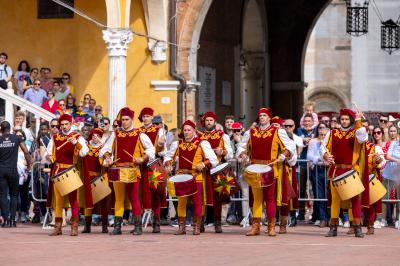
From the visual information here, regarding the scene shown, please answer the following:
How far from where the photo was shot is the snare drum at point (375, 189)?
20.5 meters

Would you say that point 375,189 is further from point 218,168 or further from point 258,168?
point 218,168

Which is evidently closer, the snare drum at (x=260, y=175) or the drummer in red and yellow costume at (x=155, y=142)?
the snare drum at (x=260, y=175)

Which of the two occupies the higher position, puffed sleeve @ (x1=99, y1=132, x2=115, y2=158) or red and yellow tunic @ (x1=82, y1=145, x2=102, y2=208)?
puffed sleeve @ (x1=99, y1=132, x2=115, y2=158)

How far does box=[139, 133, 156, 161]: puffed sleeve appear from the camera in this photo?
19984 mm

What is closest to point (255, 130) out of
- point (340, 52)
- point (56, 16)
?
point (56, 16)

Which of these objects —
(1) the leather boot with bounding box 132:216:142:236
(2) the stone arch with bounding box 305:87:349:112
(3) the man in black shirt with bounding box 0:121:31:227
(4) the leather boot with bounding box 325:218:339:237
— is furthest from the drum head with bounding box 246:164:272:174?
(2) the stone arch with bounding box 305:87:349:112

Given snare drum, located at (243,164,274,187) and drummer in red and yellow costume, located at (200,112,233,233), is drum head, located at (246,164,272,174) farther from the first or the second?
drummer in red and yellow costume, located at (200,112,233,233)

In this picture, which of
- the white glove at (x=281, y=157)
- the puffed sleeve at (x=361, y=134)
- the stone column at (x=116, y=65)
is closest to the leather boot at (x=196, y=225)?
the white glove at (x=281, y=157)

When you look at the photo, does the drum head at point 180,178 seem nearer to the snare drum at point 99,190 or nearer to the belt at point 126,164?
the belt at point 126,164

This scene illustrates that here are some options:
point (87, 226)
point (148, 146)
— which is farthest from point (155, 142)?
point (87, 226)

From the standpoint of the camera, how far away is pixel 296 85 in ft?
134

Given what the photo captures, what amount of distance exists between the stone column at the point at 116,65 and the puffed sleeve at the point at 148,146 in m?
7.71

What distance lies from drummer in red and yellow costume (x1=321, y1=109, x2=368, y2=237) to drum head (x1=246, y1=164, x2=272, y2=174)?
80 cm

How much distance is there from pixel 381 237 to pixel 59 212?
4.45 metres
